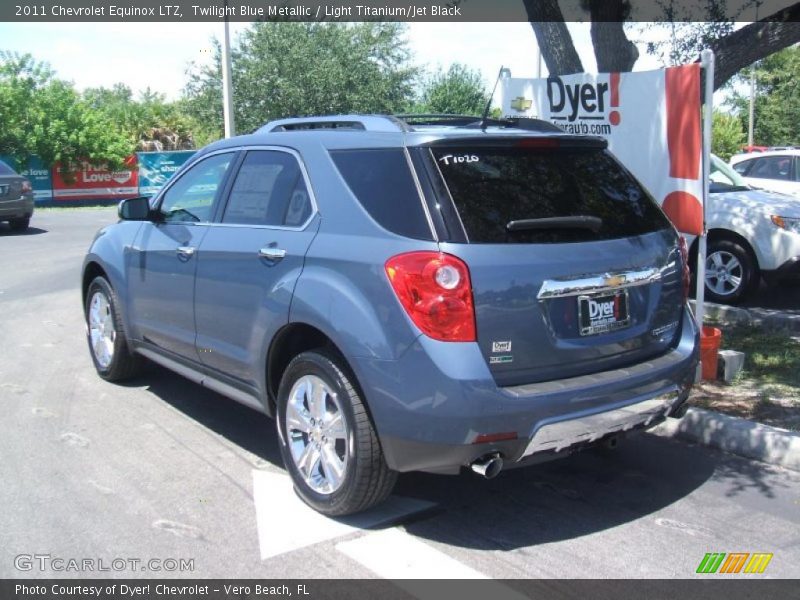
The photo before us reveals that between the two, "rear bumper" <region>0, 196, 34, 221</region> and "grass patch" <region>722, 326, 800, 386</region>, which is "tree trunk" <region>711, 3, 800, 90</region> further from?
"rear bumper" <region>0, 196, 34, 221</region>

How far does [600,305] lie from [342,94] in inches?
1247

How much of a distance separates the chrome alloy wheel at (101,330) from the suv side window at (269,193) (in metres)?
1.92

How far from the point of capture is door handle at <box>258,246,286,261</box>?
4.23 metres

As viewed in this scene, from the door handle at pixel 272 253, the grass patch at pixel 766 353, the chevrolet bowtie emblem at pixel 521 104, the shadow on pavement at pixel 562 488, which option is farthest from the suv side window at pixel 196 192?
the grass patch at pixel 766 353

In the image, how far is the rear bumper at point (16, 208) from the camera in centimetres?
1731

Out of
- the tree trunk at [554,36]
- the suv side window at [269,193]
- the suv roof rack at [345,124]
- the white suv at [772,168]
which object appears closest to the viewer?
the suv roof rack at [345,124]

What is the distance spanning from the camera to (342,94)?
3412 cm

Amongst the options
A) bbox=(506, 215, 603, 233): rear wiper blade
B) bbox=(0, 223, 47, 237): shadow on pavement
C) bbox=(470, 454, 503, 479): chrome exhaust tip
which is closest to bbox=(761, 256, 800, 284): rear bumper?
bbox=(506, 215, 603, 233): rear wiper blade

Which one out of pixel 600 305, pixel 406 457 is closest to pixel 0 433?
pixel 406 457

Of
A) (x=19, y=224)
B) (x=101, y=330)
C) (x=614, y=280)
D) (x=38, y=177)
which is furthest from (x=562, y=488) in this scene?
(x=38, y=177)

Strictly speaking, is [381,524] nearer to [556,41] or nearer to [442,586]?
[442,586]

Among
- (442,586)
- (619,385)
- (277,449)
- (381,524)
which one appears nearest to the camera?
(442,586)

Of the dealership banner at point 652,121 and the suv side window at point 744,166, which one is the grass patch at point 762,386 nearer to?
the dealership banner at point 652,121

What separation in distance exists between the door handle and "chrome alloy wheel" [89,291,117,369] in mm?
2287
